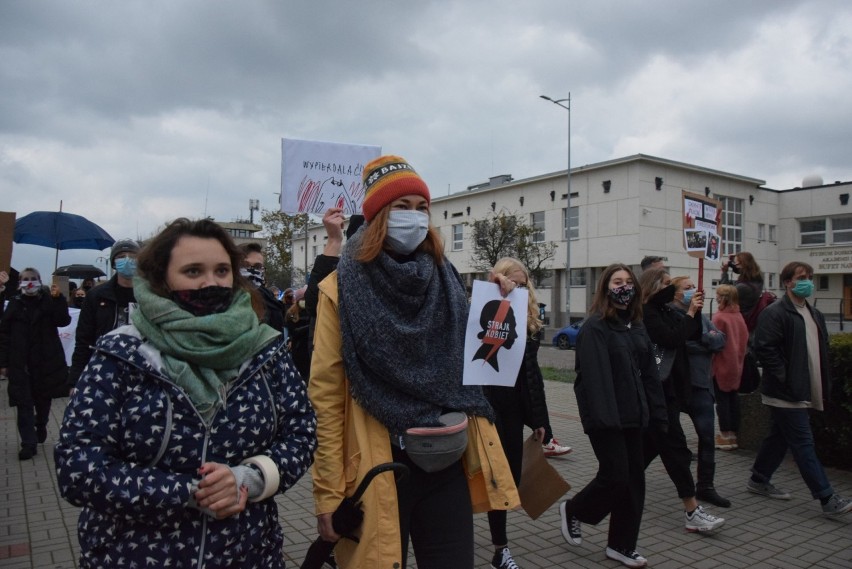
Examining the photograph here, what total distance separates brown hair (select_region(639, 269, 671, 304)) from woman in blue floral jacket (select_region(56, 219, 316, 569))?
12.8 feet

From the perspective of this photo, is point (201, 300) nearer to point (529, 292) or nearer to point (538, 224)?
point (529, 292)

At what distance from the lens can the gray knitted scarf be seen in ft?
8.06

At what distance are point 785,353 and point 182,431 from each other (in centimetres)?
539

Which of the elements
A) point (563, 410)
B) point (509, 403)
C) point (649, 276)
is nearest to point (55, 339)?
point (509, 403)

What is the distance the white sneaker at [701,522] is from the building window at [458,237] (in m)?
48.0

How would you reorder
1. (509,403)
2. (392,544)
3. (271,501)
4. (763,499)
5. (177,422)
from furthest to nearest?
(763,499)
(509,403)
(392,544)
(271,501)
(177,422)

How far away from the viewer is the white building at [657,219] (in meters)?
39.8

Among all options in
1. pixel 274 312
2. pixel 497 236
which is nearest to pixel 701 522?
pixel 274 312

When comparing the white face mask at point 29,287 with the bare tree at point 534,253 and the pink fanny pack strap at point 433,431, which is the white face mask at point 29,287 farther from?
the bare tree at point 534,253

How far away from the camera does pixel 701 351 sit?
6203 mm

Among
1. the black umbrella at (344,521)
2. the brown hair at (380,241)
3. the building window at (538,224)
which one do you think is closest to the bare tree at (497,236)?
the building window at (538,224)

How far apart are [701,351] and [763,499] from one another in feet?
4.68

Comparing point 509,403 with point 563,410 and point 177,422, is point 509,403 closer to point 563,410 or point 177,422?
point 177,422

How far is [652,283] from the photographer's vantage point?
5344 millimetres
